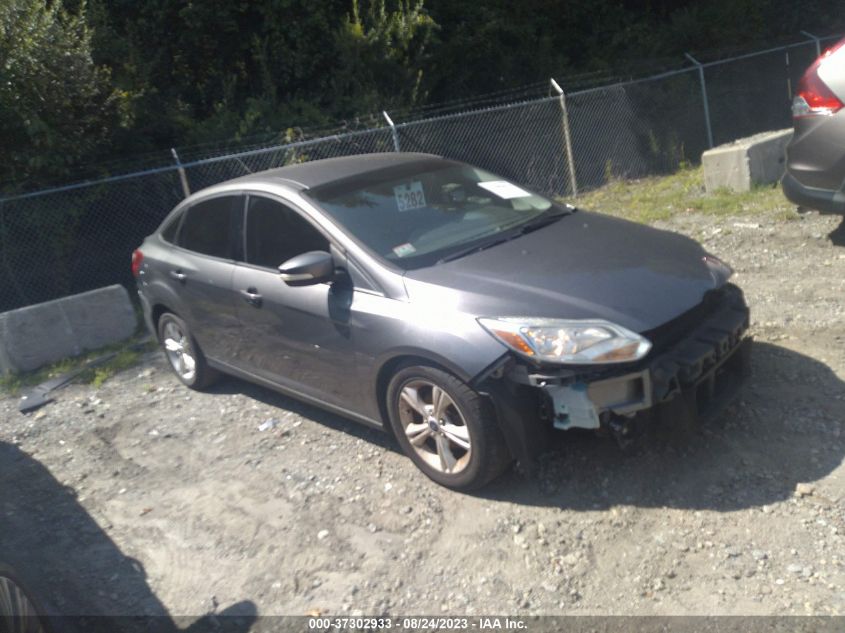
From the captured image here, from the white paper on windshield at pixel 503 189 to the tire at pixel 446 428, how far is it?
1.64 m

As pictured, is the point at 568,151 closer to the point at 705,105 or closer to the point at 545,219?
the point at 705,105

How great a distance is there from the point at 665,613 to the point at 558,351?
1187 mm

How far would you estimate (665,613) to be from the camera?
337 cm

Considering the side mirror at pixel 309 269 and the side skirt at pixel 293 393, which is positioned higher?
the side mirror at pixel 309 269

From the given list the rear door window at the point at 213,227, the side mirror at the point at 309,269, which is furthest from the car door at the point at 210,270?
the side mirror at the point at 309,269

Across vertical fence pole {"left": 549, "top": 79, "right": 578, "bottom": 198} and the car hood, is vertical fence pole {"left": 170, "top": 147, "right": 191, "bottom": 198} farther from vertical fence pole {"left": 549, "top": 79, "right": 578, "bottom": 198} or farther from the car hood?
the car hood

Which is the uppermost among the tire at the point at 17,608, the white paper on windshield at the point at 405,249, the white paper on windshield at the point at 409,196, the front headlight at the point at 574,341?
the white paper on windshield at the point at 409,196

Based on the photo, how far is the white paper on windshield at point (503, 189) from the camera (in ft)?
17.9

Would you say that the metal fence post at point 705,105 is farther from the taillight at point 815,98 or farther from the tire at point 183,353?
→ the tire at point 183,353

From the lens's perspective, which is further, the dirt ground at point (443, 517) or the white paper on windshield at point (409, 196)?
the white paper on windshield at point (409, 196)

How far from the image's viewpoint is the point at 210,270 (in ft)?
18.6

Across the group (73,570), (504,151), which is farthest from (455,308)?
(504,151)

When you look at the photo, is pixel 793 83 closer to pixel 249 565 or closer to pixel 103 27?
pixel 103 27

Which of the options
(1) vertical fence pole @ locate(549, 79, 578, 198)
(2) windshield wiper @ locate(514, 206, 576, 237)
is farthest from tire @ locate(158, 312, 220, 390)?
(1) vertical fence pole @ locate(549, 79, 578, 198)
